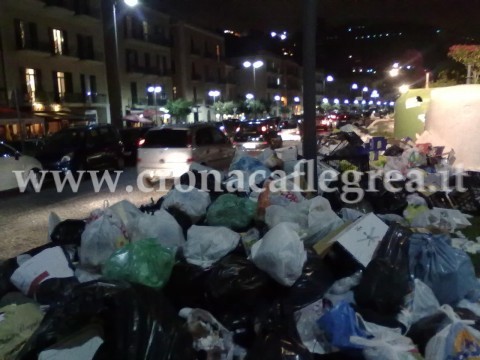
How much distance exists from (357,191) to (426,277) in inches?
96.8

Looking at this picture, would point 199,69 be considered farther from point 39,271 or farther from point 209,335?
point 209,335

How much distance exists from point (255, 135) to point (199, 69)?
105 feet

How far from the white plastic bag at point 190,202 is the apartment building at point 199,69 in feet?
139

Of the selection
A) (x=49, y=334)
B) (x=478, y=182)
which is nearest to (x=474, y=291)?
(x=49, y=334)

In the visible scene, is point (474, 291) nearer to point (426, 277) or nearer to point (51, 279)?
point (426, 277)

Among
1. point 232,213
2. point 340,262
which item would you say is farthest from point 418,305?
point 232,213

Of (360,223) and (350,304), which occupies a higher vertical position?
(360,223)

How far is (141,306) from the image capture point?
9.02ft

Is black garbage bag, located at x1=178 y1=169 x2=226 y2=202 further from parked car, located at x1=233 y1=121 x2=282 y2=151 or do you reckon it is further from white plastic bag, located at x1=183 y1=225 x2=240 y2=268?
parked car, located at x1=233 y1=121 x2=282 y2=151

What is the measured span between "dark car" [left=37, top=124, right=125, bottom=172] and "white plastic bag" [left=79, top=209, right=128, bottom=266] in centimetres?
936

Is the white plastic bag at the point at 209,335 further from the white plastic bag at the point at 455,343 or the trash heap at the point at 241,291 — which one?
the white plastic bag at the point at 455,343

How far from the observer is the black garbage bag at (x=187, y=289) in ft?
11.4

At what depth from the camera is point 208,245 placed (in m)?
3.91

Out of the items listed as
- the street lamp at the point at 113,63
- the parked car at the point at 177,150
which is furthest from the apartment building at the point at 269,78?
the parked car at the point at 177,150
